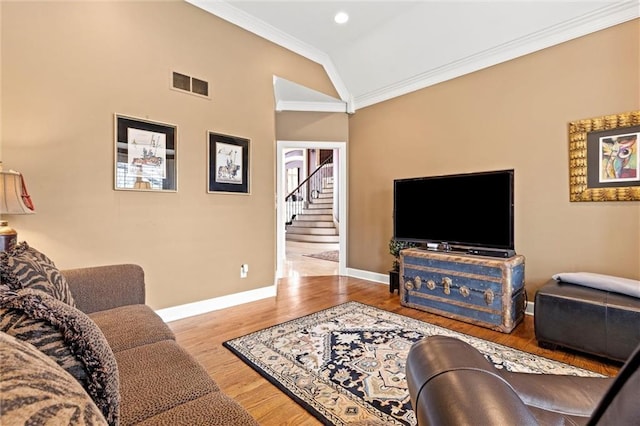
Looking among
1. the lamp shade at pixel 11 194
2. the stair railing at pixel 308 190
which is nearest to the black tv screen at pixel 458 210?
the lamp shade at pixel 11 194

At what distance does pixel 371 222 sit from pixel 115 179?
128 inches

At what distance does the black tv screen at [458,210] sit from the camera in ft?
9.42

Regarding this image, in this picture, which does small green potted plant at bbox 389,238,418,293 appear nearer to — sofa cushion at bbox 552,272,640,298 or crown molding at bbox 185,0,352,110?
sofa cushion at bbox 552,272,640,298

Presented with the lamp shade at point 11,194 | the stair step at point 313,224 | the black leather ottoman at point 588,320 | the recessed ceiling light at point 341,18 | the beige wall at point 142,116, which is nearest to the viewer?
the lamp shade at point 11,194

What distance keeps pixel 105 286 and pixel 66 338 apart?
1401 mm

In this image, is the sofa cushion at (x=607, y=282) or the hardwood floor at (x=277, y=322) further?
the sofa cushion at (x=607, y=282)

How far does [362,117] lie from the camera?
4.71 meters

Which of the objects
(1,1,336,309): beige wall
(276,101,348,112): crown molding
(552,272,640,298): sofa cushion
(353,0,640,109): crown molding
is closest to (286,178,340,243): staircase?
(276,101,348,112): crown molding

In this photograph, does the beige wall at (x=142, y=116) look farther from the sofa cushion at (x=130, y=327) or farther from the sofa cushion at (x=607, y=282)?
the sofa cushion at (x=607, y=282)

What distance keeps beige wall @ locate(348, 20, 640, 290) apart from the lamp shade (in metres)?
3.66

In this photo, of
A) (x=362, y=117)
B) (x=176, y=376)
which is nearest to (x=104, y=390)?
(x=176, y=376)

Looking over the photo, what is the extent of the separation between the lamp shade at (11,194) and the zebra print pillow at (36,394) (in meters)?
2.07

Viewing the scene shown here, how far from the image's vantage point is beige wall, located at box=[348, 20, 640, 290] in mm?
2670

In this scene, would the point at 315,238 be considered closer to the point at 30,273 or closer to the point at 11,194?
the point at 11,194
